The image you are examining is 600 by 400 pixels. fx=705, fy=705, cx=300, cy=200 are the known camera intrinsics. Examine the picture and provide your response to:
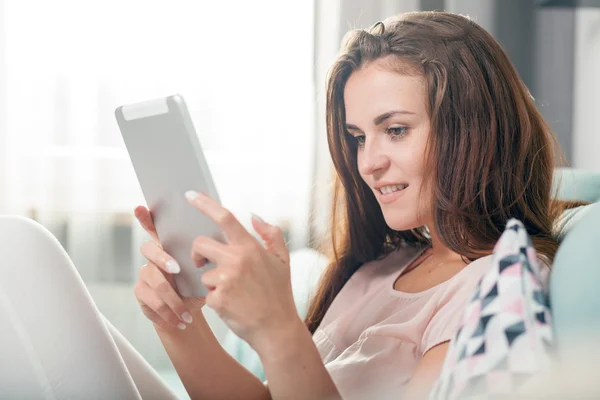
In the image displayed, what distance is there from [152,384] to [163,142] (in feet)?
1.34

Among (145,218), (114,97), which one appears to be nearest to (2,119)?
(114,97)

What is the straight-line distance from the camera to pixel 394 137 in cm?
94

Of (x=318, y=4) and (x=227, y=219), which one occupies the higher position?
(x=318, y=4)

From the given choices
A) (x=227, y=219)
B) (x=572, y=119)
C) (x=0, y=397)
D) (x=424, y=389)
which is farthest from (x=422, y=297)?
(x=572, y=119)

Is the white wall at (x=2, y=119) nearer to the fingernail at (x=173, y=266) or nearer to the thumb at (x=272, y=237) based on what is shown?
the fingernail at (x=173, y=266)

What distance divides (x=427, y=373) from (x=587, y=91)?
1710 mm

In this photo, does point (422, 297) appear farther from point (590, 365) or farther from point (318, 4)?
point (318, 4)

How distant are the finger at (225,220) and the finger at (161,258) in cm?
15

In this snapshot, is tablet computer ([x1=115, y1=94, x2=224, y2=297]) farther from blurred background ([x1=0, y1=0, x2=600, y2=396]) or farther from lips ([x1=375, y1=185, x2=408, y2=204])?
blurred background ([x1=0, y1=0, x2=600, y2=396])

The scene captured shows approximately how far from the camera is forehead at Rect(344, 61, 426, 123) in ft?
3.06

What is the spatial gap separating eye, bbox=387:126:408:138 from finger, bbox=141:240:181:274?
33 centimetres

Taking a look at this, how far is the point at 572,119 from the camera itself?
2271 millimetres

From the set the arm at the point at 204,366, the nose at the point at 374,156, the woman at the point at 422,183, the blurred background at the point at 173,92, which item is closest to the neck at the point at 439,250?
the woman at the point at 422,183

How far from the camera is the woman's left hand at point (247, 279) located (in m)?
0.67
